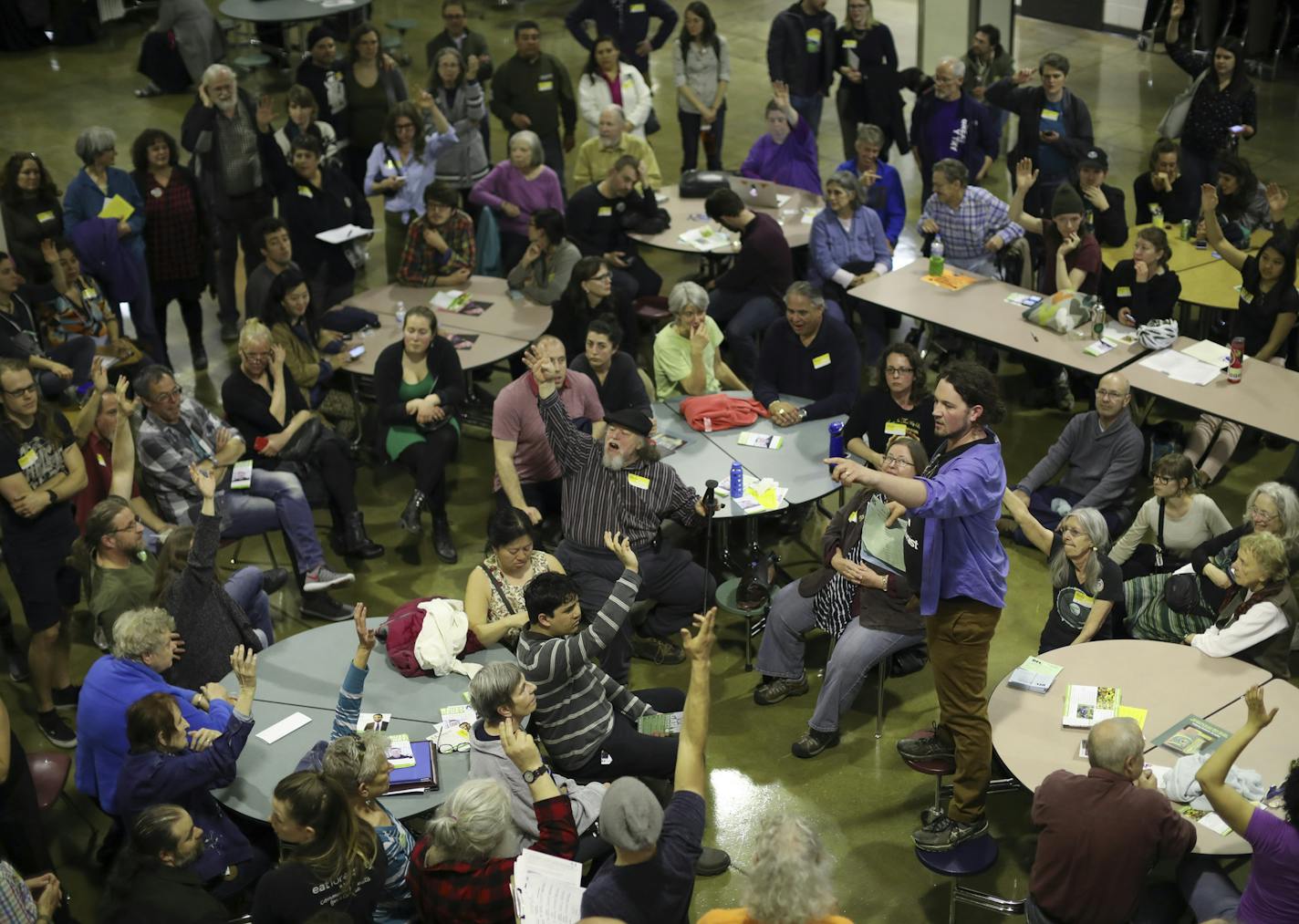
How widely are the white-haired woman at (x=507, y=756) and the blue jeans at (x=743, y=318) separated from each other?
12.1ft

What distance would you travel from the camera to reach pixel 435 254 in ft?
27.3

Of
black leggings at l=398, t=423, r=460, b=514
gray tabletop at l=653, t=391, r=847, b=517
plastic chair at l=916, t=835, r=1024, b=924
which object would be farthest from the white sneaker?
plastic chair at l=916, t=835, r=1024, b=924

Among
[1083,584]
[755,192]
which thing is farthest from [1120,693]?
[755,192]

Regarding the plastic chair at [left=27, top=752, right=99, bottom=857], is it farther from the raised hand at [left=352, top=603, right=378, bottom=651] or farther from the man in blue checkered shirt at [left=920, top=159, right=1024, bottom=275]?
the man in blue checkered shirt at [left=920, top=159, right=1024, bottom=275]

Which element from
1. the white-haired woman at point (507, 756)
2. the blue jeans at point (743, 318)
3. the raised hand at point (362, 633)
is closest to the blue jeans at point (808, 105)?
the blue jeans at point (743, 318)

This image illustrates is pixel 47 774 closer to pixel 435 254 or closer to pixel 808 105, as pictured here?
pixel 435 254

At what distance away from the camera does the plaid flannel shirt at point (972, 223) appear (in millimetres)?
8211

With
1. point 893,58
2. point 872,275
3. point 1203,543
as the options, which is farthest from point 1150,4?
point 1203,543

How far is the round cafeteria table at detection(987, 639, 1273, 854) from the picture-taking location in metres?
4.77

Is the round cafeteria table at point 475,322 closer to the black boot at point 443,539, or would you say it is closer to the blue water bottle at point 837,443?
the black boot at point 443,539

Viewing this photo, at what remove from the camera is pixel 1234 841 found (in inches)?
171

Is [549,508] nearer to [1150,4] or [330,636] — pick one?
[330,636]

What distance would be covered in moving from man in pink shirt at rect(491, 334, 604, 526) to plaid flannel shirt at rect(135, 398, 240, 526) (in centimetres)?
139

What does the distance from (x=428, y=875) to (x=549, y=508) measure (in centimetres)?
310
